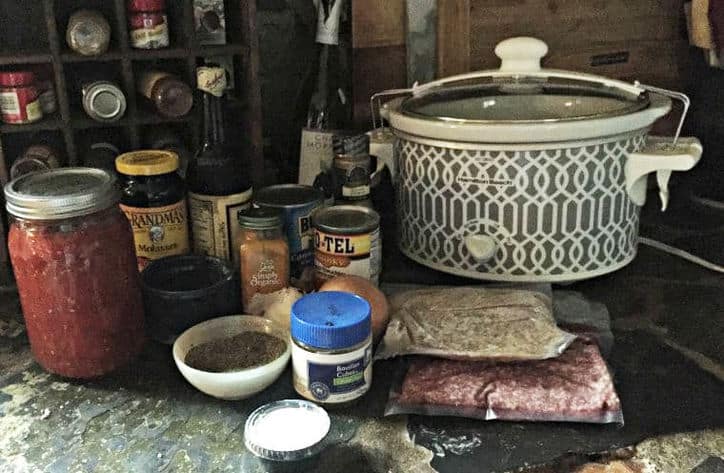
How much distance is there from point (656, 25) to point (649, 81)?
0.27ft

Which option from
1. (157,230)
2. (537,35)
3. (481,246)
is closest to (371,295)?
(481,246)

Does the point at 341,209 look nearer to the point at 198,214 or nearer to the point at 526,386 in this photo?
the point at 198,214

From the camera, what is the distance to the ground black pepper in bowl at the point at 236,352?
29.5 inches

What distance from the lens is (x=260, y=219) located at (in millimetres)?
833

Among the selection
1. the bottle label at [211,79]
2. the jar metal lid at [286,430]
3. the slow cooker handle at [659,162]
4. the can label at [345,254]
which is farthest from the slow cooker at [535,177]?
the jar metal lid at [286,430]

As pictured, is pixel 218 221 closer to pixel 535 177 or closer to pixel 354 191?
pixel 354 191

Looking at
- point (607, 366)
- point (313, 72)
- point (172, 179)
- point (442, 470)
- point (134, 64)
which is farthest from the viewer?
point (313, 72)

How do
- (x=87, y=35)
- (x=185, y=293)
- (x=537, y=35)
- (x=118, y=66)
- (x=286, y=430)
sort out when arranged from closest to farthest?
(x=286, y=430), (x=185, y=293), (x=87, y=35), (x=118, y=66), (x=537, y=35)

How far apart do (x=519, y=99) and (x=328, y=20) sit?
0.30 meters

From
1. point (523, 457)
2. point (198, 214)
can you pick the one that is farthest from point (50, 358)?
point (523, 457)

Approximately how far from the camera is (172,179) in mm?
889

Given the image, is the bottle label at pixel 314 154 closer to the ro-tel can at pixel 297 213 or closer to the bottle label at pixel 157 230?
the ro-tel can at pixel 297 213

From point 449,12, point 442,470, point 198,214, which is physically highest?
point 449,12

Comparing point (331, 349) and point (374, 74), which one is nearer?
point (331, 349)
